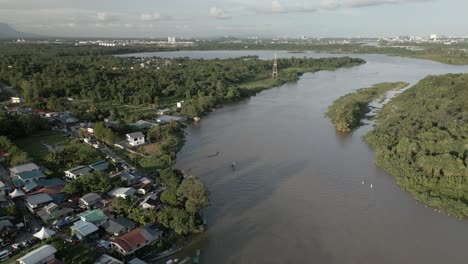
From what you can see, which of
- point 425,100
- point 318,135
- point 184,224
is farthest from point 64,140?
point 425,100

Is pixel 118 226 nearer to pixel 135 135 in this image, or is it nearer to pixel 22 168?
pixel 22 168

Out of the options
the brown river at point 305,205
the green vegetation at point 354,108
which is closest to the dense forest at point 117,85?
the brown river at point 305,205

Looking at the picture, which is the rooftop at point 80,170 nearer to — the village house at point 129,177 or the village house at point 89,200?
the village house at point 129,177

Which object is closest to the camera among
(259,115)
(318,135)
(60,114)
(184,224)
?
(184,224)

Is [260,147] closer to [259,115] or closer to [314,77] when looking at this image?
[259,115]

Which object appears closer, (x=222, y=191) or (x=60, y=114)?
(x=222, y=191)

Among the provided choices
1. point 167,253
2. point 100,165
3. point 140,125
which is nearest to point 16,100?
point 140,125
